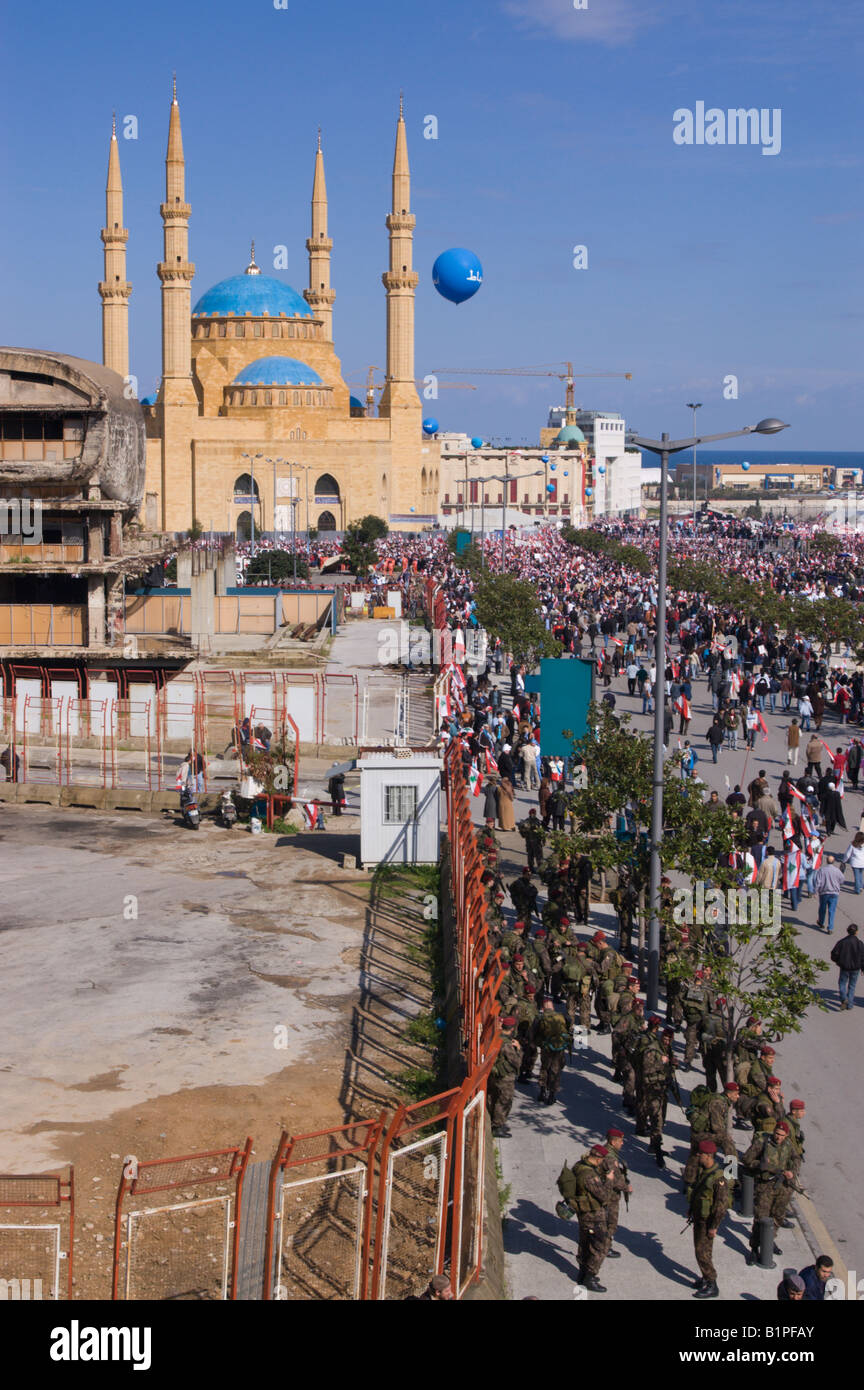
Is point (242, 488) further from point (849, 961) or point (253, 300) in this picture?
point (849, 961)

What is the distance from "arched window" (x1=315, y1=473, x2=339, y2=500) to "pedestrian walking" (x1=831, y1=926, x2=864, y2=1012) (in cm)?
8462

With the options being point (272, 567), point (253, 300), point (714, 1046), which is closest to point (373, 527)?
point (272, 567)

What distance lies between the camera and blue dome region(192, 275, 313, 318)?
10681 centimetres

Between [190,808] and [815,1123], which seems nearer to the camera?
[815,1123]

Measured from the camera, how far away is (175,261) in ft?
299

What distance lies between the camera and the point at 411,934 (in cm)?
1800

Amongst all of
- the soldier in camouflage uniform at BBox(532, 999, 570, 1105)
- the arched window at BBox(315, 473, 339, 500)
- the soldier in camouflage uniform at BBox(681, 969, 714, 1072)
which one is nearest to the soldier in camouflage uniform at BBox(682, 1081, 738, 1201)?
the soldier in camouflage uniform at BBox(532, 999, 570, 1105)

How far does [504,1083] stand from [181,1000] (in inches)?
178

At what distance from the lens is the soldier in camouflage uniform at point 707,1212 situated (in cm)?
963

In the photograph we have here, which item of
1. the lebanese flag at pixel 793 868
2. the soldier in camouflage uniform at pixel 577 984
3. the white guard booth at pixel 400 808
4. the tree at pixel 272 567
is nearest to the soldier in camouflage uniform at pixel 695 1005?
the soldier in camouflage uniform at pixel 577 984

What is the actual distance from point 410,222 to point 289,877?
7828cm

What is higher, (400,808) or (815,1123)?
(400,808)

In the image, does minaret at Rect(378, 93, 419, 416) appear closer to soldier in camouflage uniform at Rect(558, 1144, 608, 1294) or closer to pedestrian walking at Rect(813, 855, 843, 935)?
pedestrian walking at Rect(813, 855, 843, 935)

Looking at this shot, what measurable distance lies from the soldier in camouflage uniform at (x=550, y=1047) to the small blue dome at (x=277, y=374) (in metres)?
90.1
